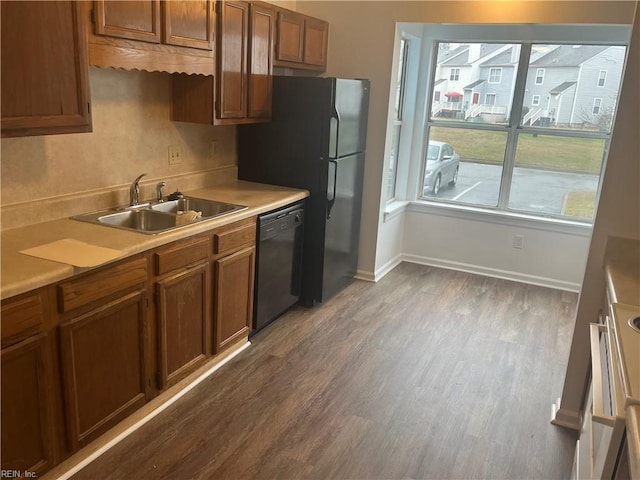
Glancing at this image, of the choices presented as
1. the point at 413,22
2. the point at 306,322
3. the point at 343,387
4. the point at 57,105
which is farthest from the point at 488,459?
the point at 413,22

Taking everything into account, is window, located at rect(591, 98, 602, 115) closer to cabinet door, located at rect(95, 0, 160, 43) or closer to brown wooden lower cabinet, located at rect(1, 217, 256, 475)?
brown wooden lower cabinet, located at rect(1, 217, 256, 475)

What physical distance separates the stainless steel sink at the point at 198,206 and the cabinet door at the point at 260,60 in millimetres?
661

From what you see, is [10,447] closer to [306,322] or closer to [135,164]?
[135,164]

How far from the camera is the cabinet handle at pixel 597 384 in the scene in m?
1.44

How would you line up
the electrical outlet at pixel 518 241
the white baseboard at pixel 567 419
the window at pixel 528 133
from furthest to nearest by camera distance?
the electrical outlet at pixel 518 241 → the window at pixel 528 133 → the white baseboard at pixel 567 419

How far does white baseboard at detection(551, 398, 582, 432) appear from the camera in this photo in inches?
103

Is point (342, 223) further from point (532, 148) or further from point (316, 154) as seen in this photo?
point (532, 148)

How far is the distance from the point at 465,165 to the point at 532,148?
61 cm

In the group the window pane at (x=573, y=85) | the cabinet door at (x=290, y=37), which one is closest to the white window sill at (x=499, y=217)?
the window pane at (x=573, y=85)

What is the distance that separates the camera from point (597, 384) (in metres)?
1.68

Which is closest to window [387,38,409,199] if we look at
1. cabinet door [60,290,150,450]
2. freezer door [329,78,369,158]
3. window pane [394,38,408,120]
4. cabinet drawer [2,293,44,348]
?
window pane [394,38,408,120]

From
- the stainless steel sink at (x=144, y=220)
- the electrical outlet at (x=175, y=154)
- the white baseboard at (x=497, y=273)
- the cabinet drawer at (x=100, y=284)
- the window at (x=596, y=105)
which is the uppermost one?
the window at (x=596, y=105)

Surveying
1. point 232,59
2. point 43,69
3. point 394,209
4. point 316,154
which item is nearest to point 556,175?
point 394,209

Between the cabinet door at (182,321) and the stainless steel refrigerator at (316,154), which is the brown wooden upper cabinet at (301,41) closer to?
the stainless steel refrigerator at (316,154)
